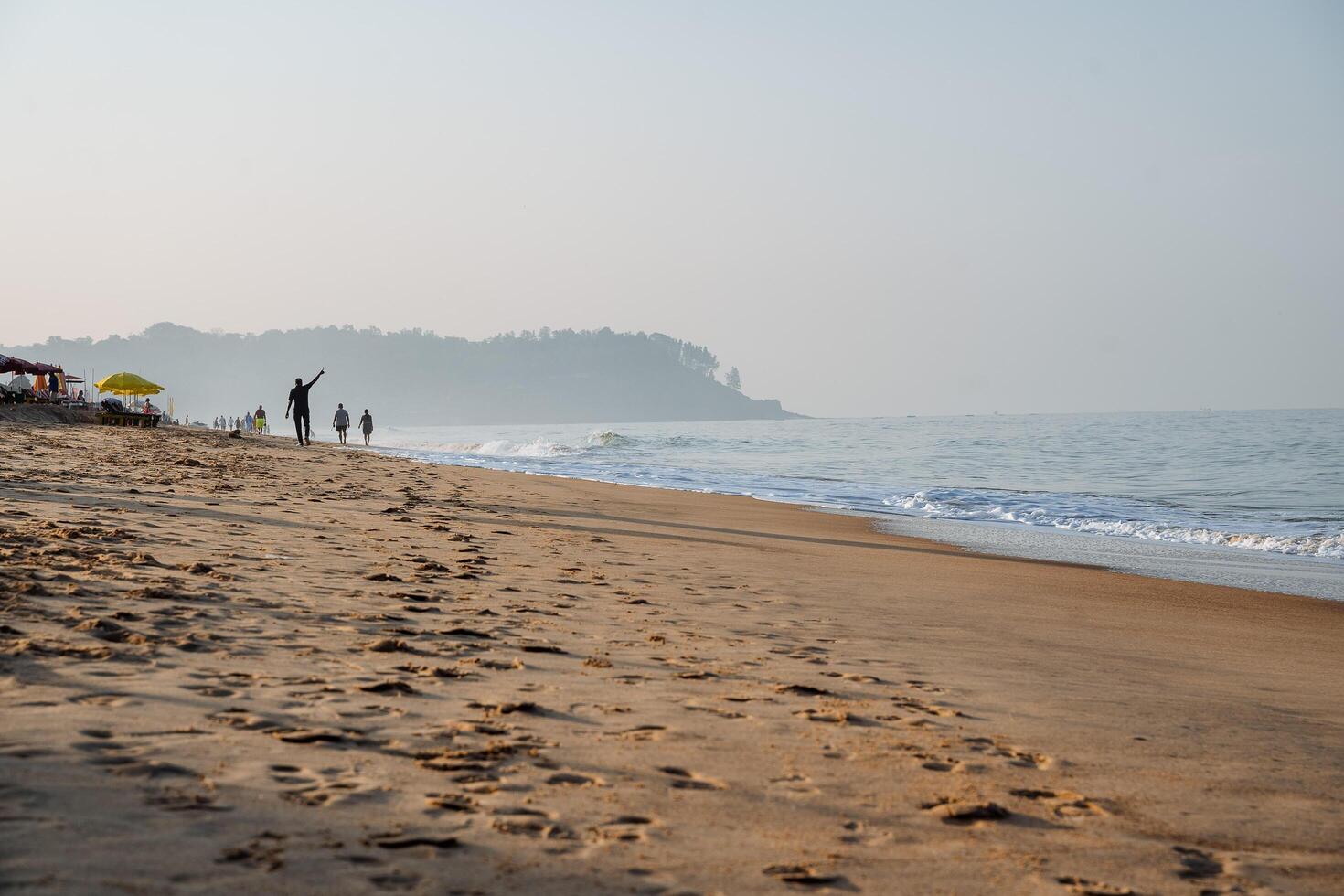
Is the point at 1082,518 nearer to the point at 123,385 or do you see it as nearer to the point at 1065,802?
the point at 1065,802

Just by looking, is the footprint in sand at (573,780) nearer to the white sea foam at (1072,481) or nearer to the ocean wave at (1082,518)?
the white sea foam at (1072,481)

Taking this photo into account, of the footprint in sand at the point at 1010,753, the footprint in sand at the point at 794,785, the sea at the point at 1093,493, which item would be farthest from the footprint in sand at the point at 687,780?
the sea at the point at 1093,493

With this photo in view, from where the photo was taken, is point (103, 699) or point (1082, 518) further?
point (1082, 518)

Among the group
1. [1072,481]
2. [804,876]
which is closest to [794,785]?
[804,876]

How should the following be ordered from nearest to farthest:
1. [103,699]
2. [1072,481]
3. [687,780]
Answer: [687,780] → [103,699] → [1072,481]

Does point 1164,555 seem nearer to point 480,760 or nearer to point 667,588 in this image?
point 667,588

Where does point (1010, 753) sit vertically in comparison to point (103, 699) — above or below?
below

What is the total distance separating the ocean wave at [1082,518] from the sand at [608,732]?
23.6 feet

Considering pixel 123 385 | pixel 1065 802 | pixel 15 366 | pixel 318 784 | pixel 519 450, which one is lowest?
pixel 1065 802

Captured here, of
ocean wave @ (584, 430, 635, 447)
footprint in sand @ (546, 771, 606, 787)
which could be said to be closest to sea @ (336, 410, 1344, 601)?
footprint in sand @ (546, 771, 606, 787)

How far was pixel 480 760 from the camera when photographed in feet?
9.55

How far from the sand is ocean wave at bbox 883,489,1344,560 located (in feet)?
23.6

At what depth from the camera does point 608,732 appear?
10.8 feet

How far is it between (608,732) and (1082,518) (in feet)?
49.6
